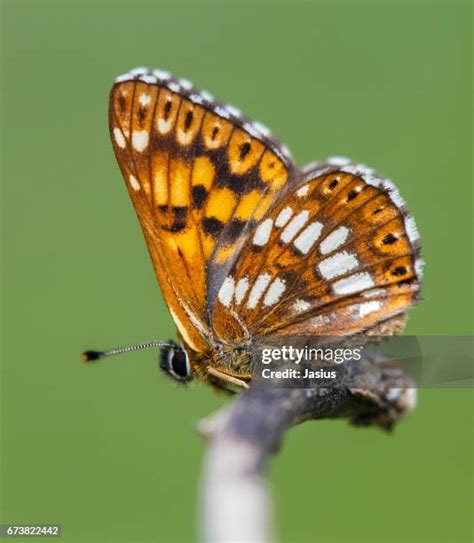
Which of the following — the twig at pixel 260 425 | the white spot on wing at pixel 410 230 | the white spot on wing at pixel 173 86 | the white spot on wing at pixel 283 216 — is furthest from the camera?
the white spot on wing at pixel 173 86

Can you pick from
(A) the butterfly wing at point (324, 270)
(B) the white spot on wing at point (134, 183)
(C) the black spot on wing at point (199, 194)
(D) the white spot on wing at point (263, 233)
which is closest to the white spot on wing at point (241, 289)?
(A) the butterfly wing at point (324, 270)

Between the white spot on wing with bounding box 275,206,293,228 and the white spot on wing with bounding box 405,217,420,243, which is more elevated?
the white spot on wing with bounding box 275,206,293,228

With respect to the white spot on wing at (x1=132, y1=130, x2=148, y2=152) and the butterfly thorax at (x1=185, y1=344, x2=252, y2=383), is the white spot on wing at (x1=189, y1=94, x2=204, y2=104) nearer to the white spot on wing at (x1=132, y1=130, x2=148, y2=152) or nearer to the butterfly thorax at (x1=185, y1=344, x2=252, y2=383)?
the white spot on wing at (x1=132, y1=130, x2=148, y2=152)

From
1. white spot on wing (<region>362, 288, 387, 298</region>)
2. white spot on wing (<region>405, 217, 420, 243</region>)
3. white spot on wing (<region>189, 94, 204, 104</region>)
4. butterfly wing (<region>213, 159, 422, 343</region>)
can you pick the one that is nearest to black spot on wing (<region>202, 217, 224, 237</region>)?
butterfly wing (<region>213, 159, 422, 343</region>)

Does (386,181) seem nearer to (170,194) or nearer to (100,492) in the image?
(170,194)

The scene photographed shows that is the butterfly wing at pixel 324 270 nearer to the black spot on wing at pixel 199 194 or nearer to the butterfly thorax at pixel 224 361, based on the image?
the butterfly thorax at pixel 224 361

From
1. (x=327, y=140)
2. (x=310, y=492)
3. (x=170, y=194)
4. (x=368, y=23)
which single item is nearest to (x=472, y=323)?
(x=310, y=492)
